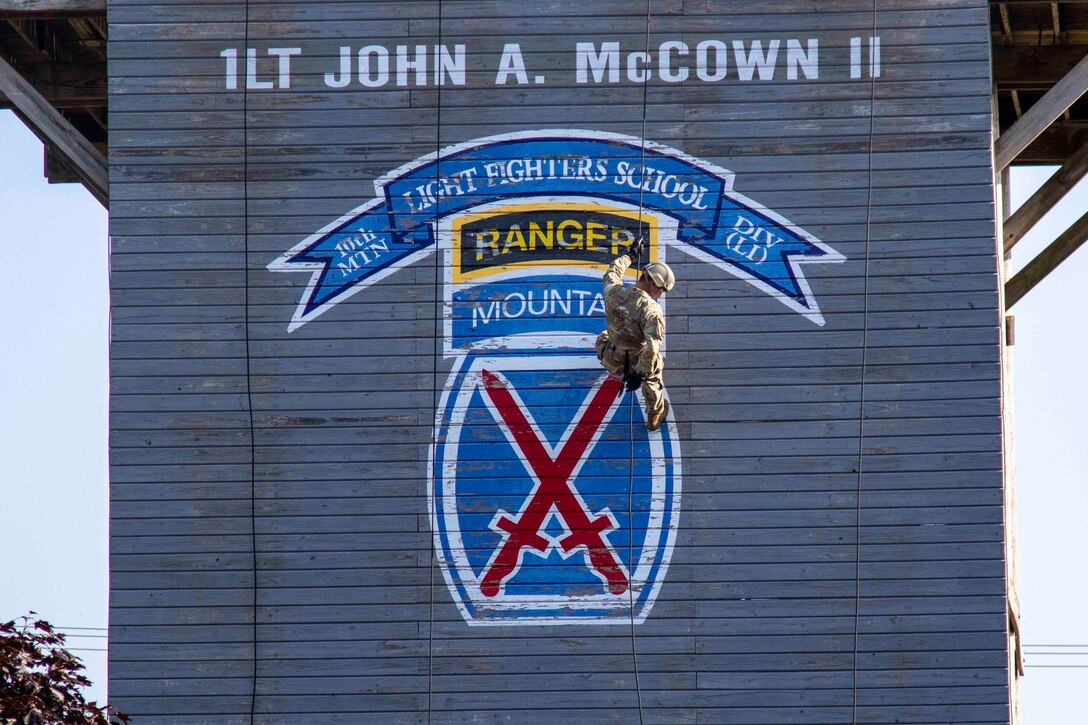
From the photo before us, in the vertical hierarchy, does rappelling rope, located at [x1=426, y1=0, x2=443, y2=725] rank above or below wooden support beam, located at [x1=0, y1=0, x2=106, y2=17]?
below

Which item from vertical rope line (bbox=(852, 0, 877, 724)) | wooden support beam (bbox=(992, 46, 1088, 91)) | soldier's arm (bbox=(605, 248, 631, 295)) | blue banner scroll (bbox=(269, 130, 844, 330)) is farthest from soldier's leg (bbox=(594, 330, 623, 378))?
wooden support beam (bbox=(992, 46, 1088, 91))

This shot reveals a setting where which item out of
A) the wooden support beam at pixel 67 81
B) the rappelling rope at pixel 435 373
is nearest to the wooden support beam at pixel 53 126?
the wooden support beam at pixel 67 81

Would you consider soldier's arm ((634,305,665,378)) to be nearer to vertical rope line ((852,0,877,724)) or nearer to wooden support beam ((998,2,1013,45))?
vertical rope line ((852,0,877,724))

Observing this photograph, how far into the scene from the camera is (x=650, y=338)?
15.4 meters

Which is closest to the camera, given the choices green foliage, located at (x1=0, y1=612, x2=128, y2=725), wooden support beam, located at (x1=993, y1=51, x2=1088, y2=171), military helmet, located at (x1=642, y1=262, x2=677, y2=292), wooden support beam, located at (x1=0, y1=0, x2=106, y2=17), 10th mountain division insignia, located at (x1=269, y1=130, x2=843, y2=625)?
green foliage, located at (x1=0, y1=612, x2=128, y2=725)

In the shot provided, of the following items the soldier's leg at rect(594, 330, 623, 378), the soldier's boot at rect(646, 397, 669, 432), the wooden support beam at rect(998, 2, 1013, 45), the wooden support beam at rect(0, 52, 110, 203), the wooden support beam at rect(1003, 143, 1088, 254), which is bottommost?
the soldier's boot at rect(646, 397, 669, 432)

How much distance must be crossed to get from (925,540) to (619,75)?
483 cm

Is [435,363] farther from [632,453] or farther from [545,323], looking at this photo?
[632,453]

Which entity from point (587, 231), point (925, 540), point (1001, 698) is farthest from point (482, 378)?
point (1001, 698)

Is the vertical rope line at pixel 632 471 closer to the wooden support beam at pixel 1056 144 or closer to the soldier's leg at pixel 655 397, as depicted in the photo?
the soldier's leg at pixel 655 397

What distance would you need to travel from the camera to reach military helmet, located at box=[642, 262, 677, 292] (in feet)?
50.6

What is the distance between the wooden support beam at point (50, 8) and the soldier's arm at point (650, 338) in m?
5.99

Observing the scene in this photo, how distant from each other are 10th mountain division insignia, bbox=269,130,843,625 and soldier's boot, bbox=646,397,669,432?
8cm

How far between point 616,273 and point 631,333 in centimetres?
51
